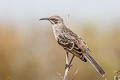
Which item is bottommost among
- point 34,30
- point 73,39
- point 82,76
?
point 82,76

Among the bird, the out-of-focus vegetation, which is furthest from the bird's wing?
Answer: the out-of-focus vegetation

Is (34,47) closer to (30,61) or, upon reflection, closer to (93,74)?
(30,61)

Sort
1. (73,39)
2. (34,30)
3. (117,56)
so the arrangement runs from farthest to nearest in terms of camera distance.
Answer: (34,30), (117,56), (73,39)

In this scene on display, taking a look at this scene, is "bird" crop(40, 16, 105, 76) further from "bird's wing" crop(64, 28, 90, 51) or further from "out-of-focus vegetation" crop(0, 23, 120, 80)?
"out-of-focus vegetation" crop(0, 23, 120, 80)

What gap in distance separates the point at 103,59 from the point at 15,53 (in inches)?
89.1

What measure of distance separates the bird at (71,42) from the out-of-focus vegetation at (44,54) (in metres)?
5.60

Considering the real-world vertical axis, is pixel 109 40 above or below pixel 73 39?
below

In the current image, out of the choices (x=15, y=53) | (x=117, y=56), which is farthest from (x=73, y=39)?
(x=15, y=53)

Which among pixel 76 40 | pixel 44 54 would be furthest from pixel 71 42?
pixel 44 54

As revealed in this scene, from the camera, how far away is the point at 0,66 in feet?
50.9

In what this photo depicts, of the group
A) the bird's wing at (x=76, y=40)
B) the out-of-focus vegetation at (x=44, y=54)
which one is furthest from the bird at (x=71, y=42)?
the out-of-focus vegetation at (x=44, y=54)

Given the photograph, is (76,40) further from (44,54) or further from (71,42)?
(44,54)

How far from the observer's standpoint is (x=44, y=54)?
49.3 ft

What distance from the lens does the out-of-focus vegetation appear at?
49.2ft
